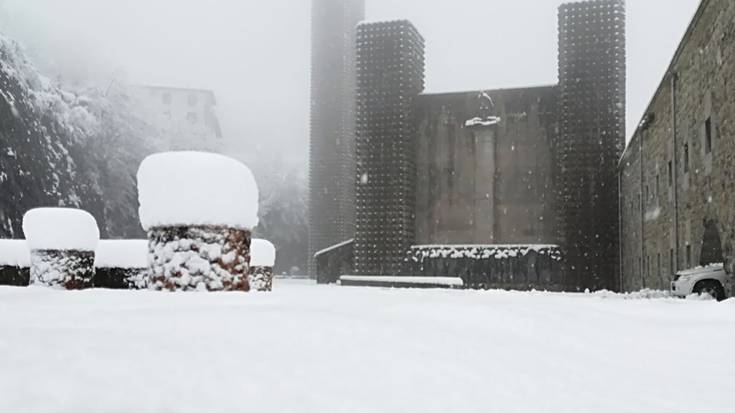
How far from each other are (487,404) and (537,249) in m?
25.6

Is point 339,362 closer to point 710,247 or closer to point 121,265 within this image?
point 121,265

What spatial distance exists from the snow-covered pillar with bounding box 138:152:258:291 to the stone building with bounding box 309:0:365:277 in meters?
37.5

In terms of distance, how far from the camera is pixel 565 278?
27.3 metres

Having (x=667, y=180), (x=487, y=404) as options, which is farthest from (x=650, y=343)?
(x=667, y=180)


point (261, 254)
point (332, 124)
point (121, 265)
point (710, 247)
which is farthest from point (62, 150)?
point (710, 247)

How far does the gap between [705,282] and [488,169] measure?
15.8 metres

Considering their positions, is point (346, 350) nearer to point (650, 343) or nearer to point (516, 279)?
point (650, 343)

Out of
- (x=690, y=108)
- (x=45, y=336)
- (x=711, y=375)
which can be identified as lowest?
(x=711, y=375)

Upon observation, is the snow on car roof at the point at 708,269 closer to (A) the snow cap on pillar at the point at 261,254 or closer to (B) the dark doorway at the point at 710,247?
(B) the dark doorway at the point at 710,247

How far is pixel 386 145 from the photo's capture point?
99.2ft

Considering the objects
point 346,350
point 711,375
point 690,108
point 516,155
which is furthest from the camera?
point 516,155

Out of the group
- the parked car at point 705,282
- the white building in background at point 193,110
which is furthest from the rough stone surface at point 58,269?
the white building in background at point 193,110

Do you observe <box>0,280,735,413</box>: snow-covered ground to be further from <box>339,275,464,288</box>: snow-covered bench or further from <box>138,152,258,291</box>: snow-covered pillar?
<box>339,275,464,288</box>: snow-covered bench

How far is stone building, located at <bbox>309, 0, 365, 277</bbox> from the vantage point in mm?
45281
